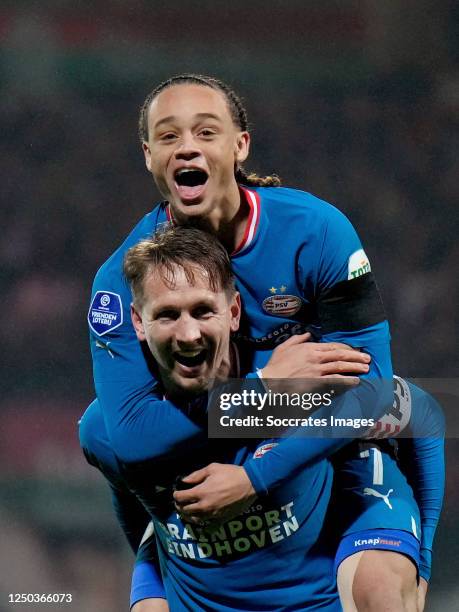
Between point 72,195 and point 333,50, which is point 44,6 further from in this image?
point 333,50

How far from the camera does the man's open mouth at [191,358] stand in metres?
1.97

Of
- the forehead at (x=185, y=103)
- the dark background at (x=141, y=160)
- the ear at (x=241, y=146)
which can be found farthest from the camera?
the dark background at (x=141, y=160)

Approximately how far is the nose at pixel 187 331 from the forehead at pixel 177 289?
0.10 ft

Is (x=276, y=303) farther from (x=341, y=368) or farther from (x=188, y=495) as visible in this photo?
(x=188, y=495)

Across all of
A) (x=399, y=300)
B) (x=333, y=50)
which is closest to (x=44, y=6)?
(x=333, y=50)

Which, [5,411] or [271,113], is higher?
[271,113]

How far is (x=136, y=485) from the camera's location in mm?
2051

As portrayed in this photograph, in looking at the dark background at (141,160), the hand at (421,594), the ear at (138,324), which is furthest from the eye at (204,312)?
the dark background at (141,160)

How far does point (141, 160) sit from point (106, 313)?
3.96 feet

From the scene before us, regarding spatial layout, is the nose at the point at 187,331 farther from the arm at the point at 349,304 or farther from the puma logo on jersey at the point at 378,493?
the puma logo on jersey at the point at 378,493

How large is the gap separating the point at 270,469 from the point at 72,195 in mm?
1465

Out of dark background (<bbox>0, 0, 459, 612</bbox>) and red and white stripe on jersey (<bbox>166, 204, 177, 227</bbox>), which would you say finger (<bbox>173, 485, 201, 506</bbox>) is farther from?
dark background (<bbox>0, 0, 459, 612</bbox>)

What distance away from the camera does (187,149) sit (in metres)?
1.99

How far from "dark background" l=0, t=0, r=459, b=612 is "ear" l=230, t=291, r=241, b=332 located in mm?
982
